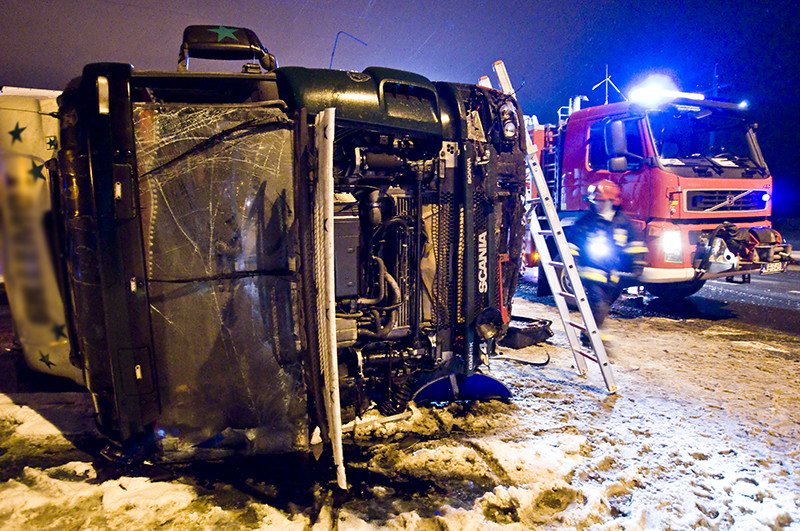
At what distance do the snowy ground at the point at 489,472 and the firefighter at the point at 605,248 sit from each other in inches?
77.5

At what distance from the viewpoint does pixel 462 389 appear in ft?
11.6

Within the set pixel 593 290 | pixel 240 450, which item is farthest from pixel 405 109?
pixel 593 290

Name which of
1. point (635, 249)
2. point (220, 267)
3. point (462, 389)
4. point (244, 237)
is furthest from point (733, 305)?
point (220, 267)

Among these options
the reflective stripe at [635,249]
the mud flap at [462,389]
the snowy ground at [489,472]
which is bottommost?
the snowy ground at [489,472]

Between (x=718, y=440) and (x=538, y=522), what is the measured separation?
176 cm

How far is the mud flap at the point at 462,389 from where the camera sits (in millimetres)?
3471

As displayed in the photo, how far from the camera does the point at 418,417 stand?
128 inches

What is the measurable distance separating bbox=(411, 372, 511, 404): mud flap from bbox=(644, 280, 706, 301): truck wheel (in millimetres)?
4523

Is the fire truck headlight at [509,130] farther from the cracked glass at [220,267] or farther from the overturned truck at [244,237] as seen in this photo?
the cracked glass at [220,267]

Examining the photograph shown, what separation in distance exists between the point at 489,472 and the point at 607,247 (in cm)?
459

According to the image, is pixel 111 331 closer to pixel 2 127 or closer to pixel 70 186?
pixel 70 186

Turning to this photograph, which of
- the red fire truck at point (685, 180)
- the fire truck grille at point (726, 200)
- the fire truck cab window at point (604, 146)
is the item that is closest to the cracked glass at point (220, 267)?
the red fire truck at point (685, 180)

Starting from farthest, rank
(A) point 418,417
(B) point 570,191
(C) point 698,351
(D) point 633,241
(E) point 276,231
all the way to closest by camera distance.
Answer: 1. (B) point 570,191
2. (D) point 633,241
3. (C) point 698,351
4. (A) point 418,417
5. (E) point 276,231

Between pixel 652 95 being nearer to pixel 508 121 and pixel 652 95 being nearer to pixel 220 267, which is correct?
pixel 508 121
